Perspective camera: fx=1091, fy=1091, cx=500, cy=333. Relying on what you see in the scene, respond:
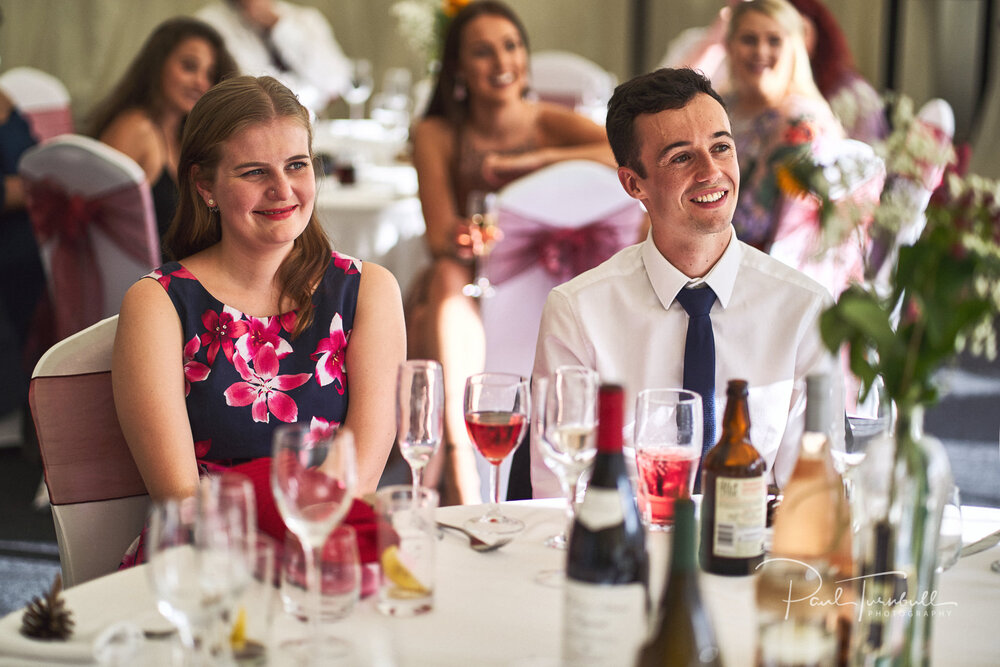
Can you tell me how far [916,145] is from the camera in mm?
1041

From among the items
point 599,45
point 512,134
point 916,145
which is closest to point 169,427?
point 916,145

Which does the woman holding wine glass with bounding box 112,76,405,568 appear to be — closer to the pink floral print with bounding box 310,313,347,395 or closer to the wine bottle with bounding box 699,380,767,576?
the pink floral print with bounding box 310,313,347,395

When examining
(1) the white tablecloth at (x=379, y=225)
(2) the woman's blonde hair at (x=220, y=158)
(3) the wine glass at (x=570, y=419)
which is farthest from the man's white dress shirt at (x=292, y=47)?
(3) the wine glass at (x=570, y=419)

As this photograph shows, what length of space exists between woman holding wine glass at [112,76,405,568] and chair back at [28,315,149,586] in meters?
0.09

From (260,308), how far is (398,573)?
2.83 feet

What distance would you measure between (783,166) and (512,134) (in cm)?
284

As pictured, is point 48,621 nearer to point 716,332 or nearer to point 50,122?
point 716,332

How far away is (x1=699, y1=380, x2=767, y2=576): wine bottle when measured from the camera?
4.12 feet

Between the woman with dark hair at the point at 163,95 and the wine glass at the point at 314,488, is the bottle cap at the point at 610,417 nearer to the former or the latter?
the wine glass at the point at 314,488

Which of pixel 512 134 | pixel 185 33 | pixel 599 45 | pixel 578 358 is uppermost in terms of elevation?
pixel 599 45

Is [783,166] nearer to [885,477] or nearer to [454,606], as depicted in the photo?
[885,477]

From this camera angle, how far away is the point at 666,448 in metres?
1.42

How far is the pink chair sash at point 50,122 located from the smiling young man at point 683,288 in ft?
15.7

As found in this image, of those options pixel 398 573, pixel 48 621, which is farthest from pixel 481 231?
pixel 48 621
